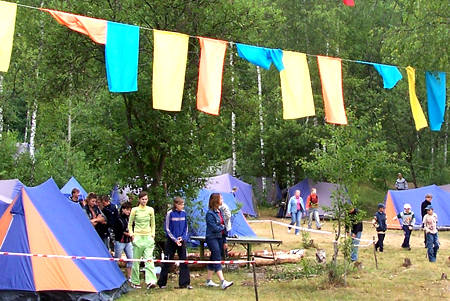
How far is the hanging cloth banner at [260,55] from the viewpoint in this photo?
30.9 ft

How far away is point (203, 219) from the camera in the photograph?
1271 centimetres

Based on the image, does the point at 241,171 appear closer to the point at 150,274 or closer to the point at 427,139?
the point at 427,139

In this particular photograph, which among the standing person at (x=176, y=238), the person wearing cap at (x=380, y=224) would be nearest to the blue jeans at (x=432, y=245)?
the person wearing cap at (x=380, y=224)

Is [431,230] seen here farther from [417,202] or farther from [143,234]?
[417,202]

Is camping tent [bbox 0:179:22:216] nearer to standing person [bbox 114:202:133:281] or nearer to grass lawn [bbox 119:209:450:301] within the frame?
standing person [bbox 114:202:133:281]

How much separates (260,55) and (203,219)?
4.53 m

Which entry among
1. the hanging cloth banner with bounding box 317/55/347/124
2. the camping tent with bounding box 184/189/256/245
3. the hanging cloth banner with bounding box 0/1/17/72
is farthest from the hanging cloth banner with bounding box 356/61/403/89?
the hanging cloth banner with bounding box 0/1/17/72

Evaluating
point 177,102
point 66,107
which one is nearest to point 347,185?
point 177,102

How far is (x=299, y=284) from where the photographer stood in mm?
9359

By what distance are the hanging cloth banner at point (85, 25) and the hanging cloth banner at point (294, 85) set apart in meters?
3.12

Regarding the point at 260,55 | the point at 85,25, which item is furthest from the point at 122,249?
the point at 260,55

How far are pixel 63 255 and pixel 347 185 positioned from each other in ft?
14.4

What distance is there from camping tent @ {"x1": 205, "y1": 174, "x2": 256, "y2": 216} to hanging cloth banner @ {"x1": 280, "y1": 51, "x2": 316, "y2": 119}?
13684 millimetres

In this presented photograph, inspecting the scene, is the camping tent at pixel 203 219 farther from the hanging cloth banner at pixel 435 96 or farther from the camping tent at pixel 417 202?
the camping tent at pixel 417 202
